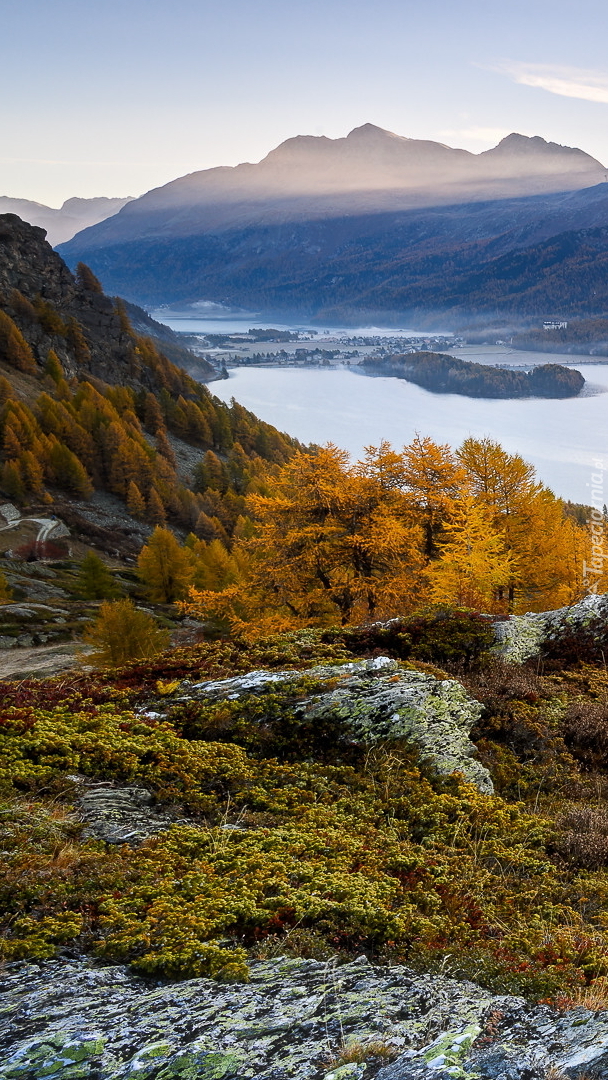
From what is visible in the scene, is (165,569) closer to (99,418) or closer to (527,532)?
(527,532)

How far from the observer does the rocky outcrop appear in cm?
371

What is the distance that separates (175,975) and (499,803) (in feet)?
14.9

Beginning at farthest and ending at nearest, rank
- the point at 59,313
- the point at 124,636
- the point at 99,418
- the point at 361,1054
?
the point at 59,313 < the point at 99,418 < the point at 124,636 < the point at 361,1054

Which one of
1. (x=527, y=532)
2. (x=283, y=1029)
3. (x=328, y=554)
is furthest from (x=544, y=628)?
(x=527, y=532)

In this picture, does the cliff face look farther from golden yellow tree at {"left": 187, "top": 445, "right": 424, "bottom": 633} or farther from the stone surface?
the stone surface

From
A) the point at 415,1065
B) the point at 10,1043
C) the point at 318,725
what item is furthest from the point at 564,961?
the point at 318,725

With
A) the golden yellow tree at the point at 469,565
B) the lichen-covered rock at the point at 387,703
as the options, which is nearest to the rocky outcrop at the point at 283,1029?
the lichen-covered rock at the point at 387,703

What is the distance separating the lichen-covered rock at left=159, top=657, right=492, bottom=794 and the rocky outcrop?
13.4 feet

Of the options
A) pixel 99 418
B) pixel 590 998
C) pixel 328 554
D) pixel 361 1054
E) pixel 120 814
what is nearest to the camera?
pixel 361 1054

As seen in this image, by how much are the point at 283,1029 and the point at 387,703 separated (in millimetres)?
5534

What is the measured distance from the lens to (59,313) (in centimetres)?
13900

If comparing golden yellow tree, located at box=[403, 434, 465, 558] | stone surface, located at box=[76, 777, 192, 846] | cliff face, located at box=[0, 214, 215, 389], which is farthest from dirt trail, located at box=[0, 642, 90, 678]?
cliff face, located at box=[0, 214, 215, 389]

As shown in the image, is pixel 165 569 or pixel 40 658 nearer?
pixel 40 658

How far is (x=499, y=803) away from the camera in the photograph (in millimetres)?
7758
